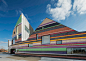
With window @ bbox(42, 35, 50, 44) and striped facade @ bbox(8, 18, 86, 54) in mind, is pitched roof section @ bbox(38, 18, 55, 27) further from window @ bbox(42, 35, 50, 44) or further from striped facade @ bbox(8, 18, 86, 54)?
window @ bbox(42, 35, 50, 44)

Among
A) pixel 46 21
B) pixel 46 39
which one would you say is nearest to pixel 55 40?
pixel 46 39

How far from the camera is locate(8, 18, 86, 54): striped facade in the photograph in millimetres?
12188

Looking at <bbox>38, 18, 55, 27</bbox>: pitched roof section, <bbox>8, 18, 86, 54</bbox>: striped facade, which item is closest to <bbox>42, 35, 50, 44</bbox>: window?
<bbox>8, 18, 86, 54</bbox>: striped facade

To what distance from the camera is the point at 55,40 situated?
14.4m

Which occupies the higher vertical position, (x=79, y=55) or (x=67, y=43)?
(x=67, y=43)

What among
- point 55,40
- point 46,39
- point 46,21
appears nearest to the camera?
point 55,40

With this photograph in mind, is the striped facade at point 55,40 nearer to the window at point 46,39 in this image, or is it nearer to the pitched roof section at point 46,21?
the pitched roof section at point 46,21

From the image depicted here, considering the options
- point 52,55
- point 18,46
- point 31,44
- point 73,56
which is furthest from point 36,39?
point 73,56

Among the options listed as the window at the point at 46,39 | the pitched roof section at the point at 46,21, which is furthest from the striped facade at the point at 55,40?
the window at the point at 46,39

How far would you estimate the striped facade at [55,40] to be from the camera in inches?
480

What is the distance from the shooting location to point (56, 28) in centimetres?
1477

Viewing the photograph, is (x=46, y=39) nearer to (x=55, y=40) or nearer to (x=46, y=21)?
(x=55, y=40)

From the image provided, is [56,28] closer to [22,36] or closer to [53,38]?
[53,38]

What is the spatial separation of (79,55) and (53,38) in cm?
588
